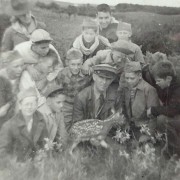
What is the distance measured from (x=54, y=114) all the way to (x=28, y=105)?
1.22 feet

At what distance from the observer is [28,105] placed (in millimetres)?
5719

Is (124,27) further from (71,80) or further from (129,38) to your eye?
(71,80)

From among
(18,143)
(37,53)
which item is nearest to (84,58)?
(37,53)

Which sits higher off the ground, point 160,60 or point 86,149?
point 160,60

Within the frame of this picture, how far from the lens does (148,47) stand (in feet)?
19.9

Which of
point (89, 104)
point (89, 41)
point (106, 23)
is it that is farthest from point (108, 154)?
point (106, 23)

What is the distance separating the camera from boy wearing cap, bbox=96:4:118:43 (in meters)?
5.98

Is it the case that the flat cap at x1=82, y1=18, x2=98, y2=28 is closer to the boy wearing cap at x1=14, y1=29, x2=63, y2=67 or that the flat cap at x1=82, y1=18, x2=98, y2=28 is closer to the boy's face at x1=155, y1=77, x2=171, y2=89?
the boy wearing cap at x1=14, y1=29, x2=63, y2=67

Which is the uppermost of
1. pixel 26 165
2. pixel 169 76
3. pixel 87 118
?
pixel 169 76

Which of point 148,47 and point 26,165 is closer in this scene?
point 26,165

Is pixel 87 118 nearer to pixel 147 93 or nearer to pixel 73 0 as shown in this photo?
pixel 147 93

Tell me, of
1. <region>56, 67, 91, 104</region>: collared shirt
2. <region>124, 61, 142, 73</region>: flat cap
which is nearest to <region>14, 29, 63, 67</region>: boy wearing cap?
<region>56, 67, 91, 104</region>: collared shirt

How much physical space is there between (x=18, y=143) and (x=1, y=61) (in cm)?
113

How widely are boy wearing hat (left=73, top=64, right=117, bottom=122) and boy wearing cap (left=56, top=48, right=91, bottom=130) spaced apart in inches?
2.7
